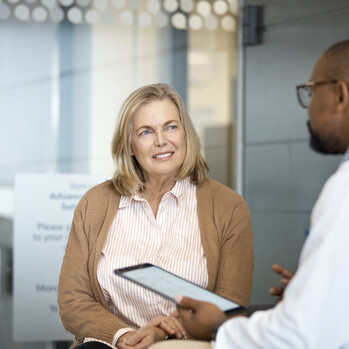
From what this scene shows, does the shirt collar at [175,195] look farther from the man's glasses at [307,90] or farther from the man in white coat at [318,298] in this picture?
the man in white coat at [318,298]

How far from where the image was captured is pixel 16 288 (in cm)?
436

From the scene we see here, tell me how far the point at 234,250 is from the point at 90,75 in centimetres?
218

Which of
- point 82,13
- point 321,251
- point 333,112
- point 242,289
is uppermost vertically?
point 82,13

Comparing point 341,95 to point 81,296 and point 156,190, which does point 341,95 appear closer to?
point 156,190

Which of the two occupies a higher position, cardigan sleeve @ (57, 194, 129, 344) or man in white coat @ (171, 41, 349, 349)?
man in white coat @ (171, 41, 349, 349)

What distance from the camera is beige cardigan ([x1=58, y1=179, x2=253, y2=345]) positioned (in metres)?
2.66

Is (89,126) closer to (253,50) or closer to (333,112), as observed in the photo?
(253,50)

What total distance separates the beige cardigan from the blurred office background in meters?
1.47

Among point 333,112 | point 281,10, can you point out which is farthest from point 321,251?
point 281,10

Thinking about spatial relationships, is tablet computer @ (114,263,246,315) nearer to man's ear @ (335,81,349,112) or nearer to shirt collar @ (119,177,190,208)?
man's ear @ (335,81,349,112)

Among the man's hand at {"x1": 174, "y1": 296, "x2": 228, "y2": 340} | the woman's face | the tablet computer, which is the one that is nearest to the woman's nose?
the woman's face

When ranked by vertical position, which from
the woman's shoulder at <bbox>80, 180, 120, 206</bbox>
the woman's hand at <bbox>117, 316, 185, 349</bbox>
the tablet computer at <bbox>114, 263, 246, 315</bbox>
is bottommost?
the woman's hand at <bbox>117, 316, 185, 349</bbox>

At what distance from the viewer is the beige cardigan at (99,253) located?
266 cm

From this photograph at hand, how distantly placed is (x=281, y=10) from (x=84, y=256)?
2.43 metres
